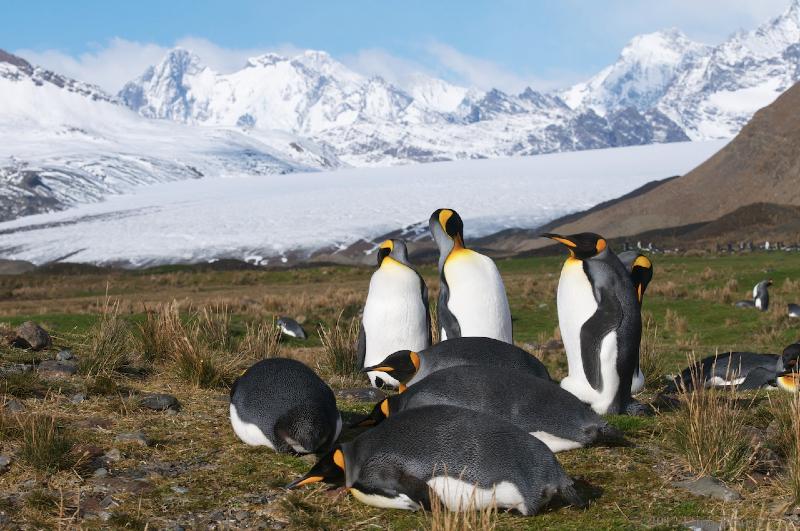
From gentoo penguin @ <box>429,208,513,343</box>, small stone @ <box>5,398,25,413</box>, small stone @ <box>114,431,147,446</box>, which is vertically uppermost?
gentoo penguin @ <box>429,208,513,343</box>

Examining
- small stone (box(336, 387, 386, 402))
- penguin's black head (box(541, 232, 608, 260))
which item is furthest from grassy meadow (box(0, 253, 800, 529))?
penguin's black head (box(541, 232, 608, 260))

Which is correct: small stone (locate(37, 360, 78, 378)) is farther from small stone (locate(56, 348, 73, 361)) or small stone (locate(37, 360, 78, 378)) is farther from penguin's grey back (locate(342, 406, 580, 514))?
penguin's grey back (locate(342, 406, 580, 514))

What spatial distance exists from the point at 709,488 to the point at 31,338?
7023 millimetres

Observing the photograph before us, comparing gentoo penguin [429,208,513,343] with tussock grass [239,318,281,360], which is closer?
gentoo penguin [429,208,513,343]

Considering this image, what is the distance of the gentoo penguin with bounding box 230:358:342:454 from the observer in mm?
5516

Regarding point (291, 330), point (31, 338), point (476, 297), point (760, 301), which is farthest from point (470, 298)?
point (760, 301)

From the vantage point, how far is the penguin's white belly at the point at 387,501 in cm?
457

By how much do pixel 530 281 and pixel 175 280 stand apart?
15.8 m

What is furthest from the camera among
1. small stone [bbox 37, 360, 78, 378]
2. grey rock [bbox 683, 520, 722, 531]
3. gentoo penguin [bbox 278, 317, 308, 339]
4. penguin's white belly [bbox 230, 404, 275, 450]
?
gentoo penguin [bbox 278, 317, 308, 339]

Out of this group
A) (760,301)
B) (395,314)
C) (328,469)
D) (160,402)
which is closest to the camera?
(328,469)

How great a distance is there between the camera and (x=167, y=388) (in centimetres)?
762

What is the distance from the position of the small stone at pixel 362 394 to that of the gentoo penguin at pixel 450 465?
9.20ft

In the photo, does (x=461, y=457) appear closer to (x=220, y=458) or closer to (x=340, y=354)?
(x=220, y=458)

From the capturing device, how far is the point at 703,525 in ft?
14.4
